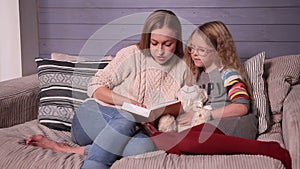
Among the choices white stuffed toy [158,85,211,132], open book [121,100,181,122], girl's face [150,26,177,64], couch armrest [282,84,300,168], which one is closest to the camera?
couch armrest [282,84,300,168]

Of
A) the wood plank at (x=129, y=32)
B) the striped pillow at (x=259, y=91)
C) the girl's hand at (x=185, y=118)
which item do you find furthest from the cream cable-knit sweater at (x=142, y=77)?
the wood plank at (x=129, y=32)

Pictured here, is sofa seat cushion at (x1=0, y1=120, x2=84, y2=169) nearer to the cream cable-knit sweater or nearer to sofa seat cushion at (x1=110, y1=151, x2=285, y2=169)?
sofa seat cushion at (x1=110, y1=151, x2=285, y2=169)

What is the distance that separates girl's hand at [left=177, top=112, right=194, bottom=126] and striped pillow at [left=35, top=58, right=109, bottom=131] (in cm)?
51

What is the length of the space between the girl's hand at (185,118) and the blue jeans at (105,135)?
8.2 inches

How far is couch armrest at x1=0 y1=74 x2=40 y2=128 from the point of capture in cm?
184

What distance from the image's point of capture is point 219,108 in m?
1.69

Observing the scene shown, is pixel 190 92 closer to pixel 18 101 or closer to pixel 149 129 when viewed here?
pixel 149 129

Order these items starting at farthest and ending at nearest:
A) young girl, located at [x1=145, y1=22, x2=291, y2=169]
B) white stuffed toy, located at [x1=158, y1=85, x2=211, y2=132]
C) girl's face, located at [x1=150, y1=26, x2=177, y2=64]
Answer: girl's face, located at [x1=150, y1=26, x2=177, y2=64]
white stuffed toy, located at [x1=158, y1=85, x2=211, y2=132]
young girl, located at [x1=145, y1=22, x2=291, y2=169]

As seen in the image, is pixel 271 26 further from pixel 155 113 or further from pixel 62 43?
pixel 62 43

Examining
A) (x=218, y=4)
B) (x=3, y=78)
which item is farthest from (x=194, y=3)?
(x=3, y=78)

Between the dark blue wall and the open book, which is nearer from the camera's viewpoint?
the open book

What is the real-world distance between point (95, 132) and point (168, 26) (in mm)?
538

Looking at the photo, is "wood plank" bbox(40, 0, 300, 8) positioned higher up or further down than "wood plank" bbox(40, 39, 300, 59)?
higher up

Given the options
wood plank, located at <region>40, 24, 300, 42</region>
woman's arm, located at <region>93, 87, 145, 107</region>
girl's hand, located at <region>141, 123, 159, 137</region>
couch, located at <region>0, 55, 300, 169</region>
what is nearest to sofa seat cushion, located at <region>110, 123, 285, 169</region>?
couch, located at <region>0, 55, 300, 169</region>
